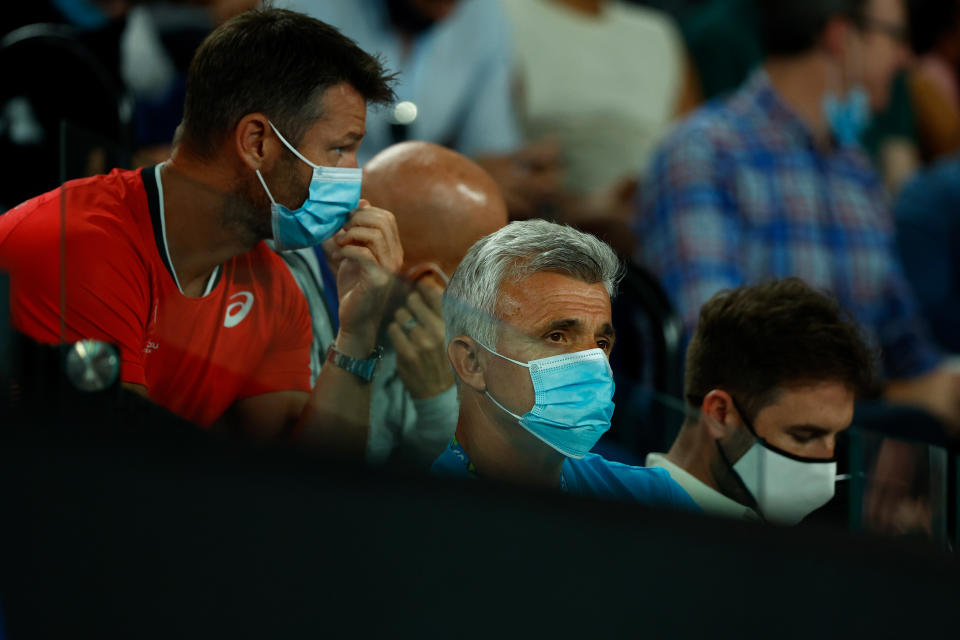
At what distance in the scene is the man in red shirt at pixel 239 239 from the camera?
706 millimetres

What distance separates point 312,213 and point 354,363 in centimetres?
11

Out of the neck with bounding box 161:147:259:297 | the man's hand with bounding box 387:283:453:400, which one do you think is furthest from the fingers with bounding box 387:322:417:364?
the neck with bounding box 161:147:259:297

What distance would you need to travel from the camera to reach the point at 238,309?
0.76 metres

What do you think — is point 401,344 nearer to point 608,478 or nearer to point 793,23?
point 608,478

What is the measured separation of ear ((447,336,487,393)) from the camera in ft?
2.43

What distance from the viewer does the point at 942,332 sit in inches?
105

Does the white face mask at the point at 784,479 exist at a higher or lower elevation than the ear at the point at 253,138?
lower

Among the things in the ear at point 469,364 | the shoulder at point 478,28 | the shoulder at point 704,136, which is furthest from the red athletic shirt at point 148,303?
the shoulder at point 704,136

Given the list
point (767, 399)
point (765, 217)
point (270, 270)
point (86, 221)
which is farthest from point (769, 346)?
point (765, 217)

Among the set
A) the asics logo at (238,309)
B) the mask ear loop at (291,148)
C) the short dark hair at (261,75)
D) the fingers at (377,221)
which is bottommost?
the asics logo at (238,309)

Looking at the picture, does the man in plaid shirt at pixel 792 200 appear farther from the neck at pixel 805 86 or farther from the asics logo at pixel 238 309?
the asics logo at pixel 238 309

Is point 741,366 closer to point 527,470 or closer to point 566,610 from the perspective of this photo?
point 527,470

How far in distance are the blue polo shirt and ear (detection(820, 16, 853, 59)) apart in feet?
5.66

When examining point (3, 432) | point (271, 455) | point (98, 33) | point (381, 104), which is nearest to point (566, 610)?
point (271, 455)
